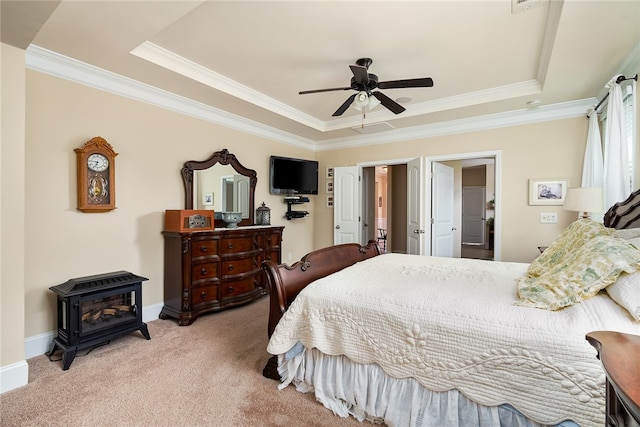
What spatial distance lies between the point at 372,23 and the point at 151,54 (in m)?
1.92

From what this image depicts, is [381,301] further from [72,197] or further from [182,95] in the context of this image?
[182,95]

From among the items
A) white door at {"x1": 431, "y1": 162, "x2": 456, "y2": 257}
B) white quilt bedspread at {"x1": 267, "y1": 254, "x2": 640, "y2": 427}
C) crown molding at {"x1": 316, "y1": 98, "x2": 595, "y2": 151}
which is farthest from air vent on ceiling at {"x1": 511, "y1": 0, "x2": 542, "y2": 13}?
white door at {"x1": 431, "y1": 162, "x2": 456, "y2": 257}

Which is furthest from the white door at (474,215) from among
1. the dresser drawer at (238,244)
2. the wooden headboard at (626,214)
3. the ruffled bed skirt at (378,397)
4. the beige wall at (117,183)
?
the ruffled bed skirt at (378,397)

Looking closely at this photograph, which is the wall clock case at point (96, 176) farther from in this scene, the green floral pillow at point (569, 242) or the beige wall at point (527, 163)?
the beige wall at point (527, 163)

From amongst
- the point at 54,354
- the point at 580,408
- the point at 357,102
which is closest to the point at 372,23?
the point at 357,102

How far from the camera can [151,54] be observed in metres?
2.62

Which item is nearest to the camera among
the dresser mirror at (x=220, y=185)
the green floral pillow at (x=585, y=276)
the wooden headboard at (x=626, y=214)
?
the green floral pillow at (x=585, y=276)

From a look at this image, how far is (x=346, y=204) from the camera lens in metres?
5.21

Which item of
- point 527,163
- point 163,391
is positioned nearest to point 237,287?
point 163,391

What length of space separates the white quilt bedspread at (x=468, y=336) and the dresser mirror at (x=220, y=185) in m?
2.33

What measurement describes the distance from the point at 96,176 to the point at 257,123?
2.23 m

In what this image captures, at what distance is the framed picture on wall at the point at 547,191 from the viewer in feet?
12.0

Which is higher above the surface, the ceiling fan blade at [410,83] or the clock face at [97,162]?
the ceiling fan blade at [410,83]

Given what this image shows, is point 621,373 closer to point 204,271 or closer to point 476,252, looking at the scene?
point 204,271
